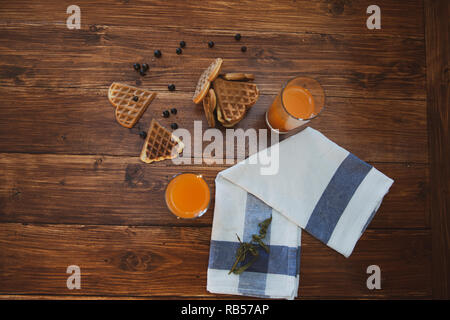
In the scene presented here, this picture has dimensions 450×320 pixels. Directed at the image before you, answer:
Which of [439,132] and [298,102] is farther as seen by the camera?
[439,132]

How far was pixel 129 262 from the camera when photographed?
1.22 metres

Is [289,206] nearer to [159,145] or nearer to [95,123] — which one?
[159,145]

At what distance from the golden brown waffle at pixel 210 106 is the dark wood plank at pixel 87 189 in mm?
187

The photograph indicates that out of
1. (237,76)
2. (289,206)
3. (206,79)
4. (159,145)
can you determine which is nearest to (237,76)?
(237,76)

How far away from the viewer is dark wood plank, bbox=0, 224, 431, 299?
3.96 ft

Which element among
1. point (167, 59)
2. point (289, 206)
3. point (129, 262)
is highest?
point (167, 59)

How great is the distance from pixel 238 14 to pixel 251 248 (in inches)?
38.3

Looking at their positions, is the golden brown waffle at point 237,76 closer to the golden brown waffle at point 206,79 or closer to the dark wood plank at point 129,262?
the golden brown waffle at point 206,79

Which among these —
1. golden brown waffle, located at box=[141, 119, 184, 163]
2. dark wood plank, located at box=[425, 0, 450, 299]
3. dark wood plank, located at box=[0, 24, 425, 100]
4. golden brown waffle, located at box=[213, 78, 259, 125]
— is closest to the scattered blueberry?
golden brown waffle, located at box=[141, 119, 184, 163]

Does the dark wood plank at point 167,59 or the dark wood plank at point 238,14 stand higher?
the dark wood plank at point 238,14

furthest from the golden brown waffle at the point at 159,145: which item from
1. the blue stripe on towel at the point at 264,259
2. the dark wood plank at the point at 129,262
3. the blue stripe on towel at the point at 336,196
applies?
the blue stripe on towel at the point at 336,196

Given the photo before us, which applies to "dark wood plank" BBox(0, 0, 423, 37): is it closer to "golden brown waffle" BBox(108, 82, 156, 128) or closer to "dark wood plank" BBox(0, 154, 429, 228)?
"golden brown waffle" BBox(108, 82, 156, 128)

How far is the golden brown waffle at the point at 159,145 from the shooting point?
122cm

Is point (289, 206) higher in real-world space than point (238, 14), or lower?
lower
